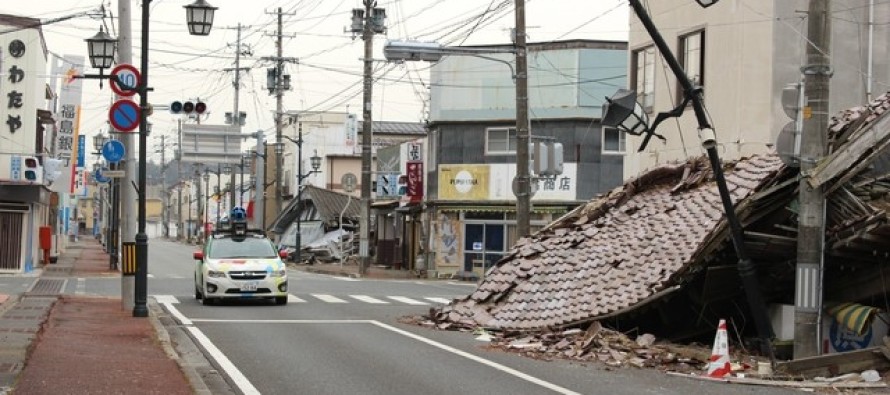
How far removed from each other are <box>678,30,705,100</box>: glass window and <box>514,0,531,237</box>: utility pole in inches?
153

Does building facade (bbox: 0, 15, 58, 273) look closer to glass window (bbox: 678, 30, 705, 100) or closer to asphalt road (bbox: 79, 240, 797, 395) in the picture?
asphalt road (bbox: 79, 240, 797, 395)

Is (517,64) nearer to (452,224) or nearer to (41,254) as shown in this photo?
(452,224)

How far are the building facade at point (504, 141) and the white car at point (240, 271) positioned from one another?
18.7 meters

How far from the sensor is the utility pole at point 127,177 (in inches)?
820

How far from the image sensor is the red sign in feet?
149

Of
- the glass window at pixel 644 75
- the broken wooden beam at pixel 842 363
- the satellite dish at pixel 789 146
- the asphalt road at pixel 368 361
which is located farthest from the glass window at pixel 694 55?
the broken wooden beam at pixel 842 363

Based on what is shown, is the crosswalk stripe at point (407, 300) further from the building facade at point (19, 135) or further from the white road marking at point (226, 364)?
the building facade at point (19, 135)

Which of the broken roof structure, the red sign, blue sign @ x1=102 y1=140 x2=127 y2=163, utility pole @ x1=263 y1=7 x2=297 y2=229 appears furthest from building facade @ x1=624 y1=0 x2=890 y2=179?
utility pole @ x1=263 y1=7 x2=297 y2=229

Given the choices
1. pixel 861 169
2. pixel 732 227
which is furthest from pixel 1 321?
pixel 861 169

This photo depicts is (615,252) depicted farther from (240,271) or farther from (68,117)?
(68,117)

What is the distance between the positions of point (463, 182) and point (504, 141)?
2.40 m

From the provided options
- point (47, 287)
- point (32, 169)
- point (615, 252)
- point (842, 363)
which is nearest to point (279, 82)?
point (32, 169)

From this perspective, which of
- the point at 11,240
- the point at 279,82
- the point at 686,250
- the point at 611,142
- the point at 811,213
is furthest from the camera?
the point at 279,82

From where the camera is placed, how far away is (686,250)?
51.4ft
